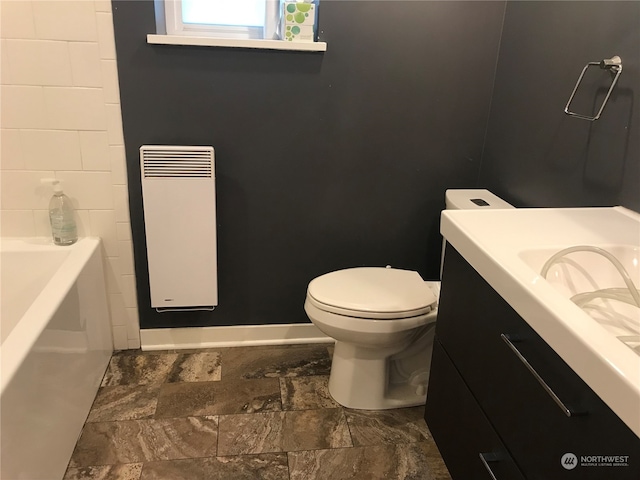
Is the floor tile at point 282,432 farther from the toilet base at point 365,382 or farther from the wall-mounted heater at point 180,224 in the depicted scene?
the wall-mounted heater at point 180,224

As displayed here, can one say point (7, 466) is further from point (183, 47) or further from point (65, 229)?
point (183, 47)

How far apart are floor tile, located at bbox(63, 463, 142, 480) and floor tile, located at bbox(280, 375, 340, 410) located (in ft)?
1.79

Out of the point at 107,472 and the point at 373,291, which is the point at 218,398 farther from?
the point at 373,291

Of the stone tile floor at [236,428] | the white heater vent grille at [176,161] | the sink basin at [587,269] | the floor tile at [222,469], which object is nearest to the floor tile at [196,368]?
the stone tile floor at [236,428]

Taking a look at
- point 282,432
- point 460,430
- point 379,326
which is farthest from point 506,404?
point 282,432

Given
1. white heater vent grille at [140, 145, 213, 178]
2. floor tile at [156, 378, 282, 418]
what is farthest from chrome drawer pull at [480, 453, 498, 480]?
white heater vent grille at [140, 145, 213, 178]

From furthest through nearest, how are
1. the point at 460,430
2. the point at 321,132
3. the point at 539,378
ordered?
the point at 321,132, the point at 460,430, the point at 539,378

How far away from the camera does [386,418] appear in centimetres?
195

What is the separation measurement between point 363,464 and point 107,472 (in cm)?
80

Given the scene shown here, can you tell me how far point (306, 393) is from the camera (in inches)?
81.0

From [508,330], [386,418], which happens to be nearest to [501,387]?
[508,330]

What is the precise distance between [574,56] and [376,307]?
38.5 inches

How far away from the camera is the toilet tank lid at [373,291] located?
5.86 ft

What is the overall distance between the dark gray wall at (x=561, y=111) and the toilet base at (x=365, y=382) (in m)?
0.78
